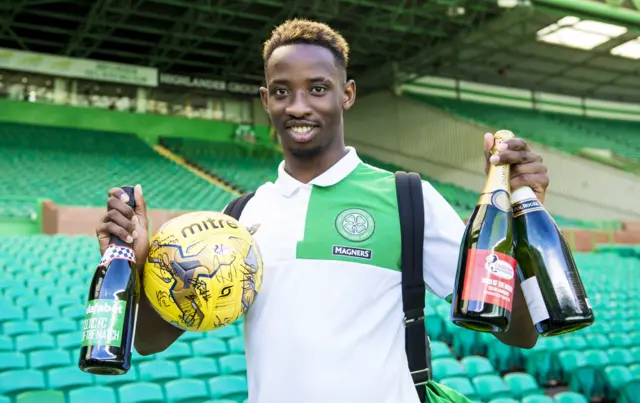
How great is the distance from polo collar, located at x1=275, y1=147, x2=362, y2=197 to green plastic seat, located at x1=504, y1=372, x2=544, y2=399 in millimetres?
2974

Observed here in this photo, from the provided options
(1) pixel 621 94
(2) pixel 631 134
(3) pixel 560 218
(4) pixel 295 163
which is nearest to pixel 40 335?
(4) pixel 295 163

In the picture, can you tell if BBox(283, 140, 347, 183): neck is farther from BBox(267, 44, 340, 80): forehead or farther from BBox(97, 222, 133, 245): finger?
BBox(97, 222, 133, 245): finger

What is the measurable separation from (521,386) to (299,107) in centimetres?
327

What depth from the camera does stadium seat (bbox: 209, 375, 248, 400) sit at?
353 centimetres

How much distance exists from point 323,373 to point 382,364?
0.12m

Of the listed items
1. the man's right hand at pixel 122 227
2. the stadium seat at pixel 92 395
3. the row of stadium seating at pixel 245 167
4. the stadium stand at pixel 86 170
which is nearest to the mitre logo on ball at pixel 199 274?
the man's right hand at pixel 122 227

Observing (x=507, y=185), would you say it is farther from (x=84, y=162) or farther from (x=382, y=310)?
(x=84, y=162)

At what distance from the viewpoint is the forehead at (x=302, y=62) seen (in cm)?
127

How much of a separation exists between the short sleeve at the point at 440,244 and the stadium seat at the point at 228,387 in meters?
2.54

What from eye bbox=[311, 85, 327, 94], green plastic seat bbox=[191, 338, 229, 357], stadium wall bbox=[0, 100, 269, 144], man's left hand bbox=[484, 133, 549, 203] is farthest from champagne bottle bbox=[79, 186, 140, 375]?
stadium wall bbox=[0, 100, 269, 144]

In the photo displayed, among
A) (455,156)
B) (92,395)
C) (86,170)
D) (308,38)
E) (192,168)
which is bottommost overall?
(92,395)

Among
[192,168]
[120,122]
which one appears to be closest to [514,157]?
[192,168]

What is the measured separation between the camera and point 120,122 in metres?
18.9

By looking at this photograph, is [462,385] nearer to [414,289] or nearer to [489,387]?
[489,387]
